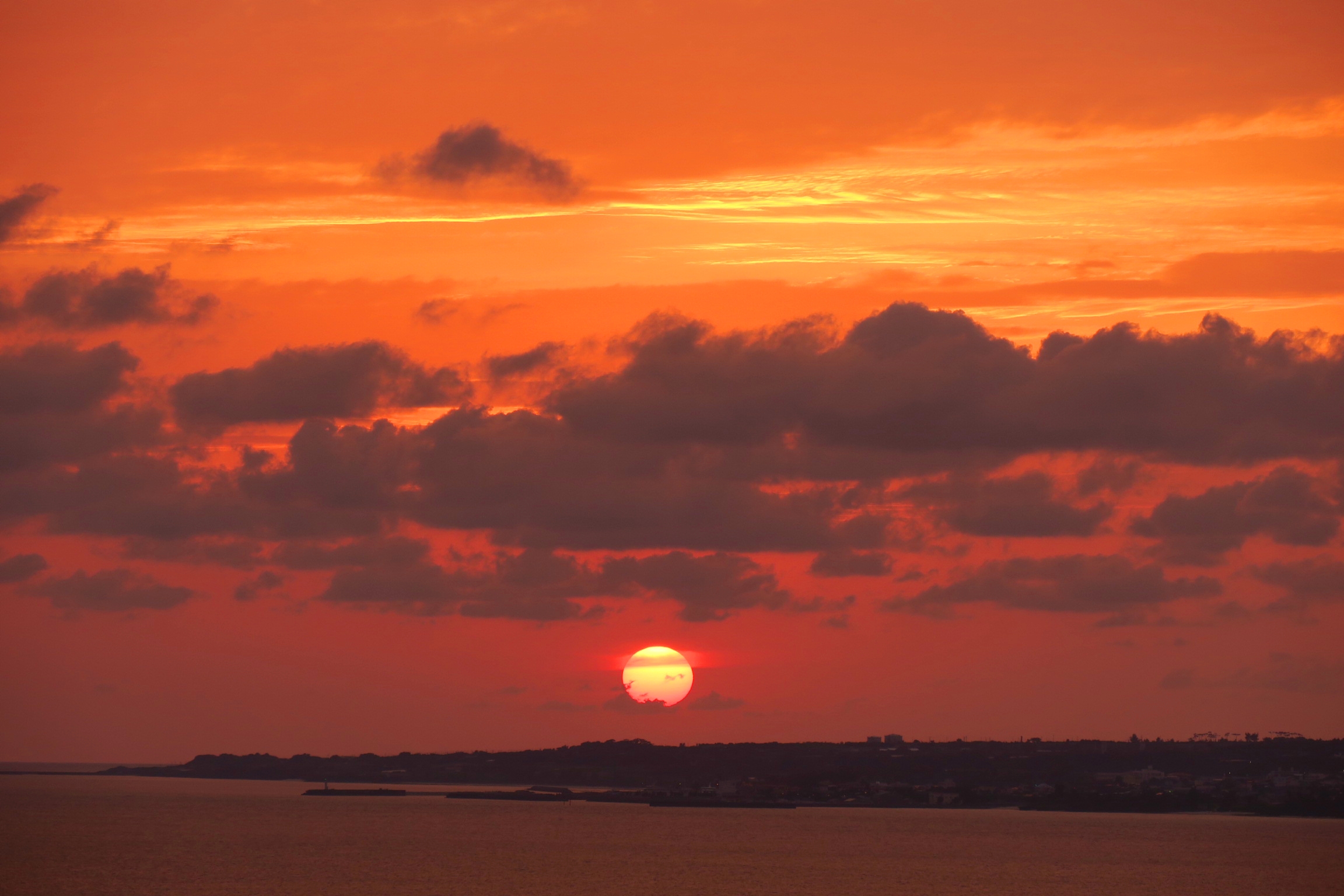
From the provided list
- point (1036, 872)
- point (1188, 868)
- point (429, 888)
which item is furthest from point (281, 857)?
point (1188, 868)

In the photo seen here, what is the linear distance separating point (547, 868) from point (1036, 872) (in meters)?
60.8

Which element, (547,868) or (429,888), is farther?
(547,868)

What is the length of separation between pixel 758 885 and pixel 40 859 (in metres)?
90.7

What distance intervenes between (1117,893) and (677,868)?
2111 inches

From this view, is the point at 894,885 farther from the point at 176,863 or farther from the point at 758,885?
the point at 176,863

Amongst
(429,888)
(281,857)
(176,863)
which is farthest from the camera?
(281,857)

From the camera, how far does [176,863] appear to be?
185 meters

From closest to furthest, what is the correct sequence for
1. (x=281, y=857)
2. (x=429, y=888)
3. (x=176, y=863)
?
(x=429, y=888) → (x=176, y=863) → (x=281, y=857)

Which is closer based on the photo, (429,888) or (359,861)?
A: (429,888)

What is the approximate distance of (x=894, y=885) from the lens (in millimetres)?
167625

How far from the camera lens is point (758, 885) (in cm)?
16775

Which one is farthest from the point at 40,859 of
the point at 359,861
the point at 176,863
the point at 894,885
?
the point at 894,885

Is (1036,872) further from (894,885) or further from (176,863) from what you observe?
(176,863)

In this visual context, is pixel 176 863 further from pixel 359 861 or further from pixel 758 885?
pixel 758 885
